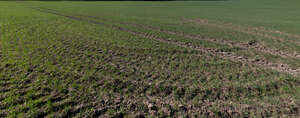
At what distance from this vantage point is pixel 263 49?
499 inches

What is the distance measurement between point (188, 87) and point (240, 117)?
96.1 inches

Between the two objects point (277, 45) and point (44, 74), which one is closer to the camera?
point (44, 74)

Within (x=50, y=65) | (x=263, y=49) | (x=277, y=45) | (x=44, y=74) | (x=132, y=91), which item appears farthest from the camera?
A: (x=277, y=45)

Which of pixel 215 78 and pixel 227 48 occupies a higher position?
pixel 227 48

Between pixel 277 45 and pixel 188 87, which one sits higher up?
pixel 277 45

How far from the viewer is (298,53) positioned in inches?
463

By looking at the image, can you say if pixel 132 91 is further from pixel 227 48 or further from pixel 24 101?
pixel 227 48

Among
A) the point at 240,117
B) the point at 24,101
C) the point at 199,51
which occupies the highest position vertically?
the point at 199,51

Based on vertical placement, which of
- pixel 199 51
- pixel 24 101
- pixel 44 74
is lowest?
pixel 24 101

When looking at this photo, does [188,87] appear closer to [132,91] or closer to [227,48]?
[132,91]

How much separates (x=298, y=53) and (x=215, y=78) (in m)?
9.73

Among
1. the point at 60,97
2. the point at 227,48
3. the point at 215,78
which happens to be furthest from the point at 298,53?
the point at 60,97

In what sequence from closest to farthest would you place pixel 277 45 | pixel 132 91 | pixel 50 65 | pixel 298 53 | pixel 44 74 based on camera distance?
pixel 132 91 < pixel 44 74 < pixel 50 65 < pixel 298 53 < pixel 277 45

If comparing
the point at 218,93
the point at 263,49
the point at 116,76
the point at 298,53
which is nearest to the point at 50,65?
the point at 116,76
